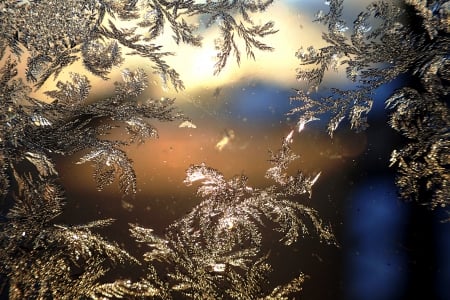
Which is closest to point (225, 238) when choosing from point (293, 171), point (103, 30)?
point (293, 171)

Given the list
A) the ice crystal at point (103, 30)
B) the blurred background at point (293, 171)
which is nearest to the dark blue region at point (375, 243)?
Answer: the blurred background at point (293, 171)

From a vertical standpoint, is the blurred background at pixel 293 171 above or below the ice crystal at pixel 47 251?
above

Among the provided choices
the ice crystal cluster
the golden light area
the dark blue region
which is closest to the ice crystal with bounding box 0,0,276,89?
the golden light area

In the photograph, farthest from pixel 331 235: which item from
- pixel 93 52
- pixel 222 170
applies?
pixel 93 52

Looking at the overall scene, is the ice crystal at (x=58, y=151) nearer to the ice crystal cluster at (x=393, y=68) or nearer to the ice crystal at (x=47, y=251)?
the ice crystal at (x=47, y=251)

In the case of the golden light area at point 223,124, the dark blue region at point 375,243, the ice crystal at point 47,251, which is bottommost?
the ice crystal at point 47,251

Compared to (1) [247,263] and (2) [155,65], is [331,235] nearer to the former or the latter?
(1) [247,263]
